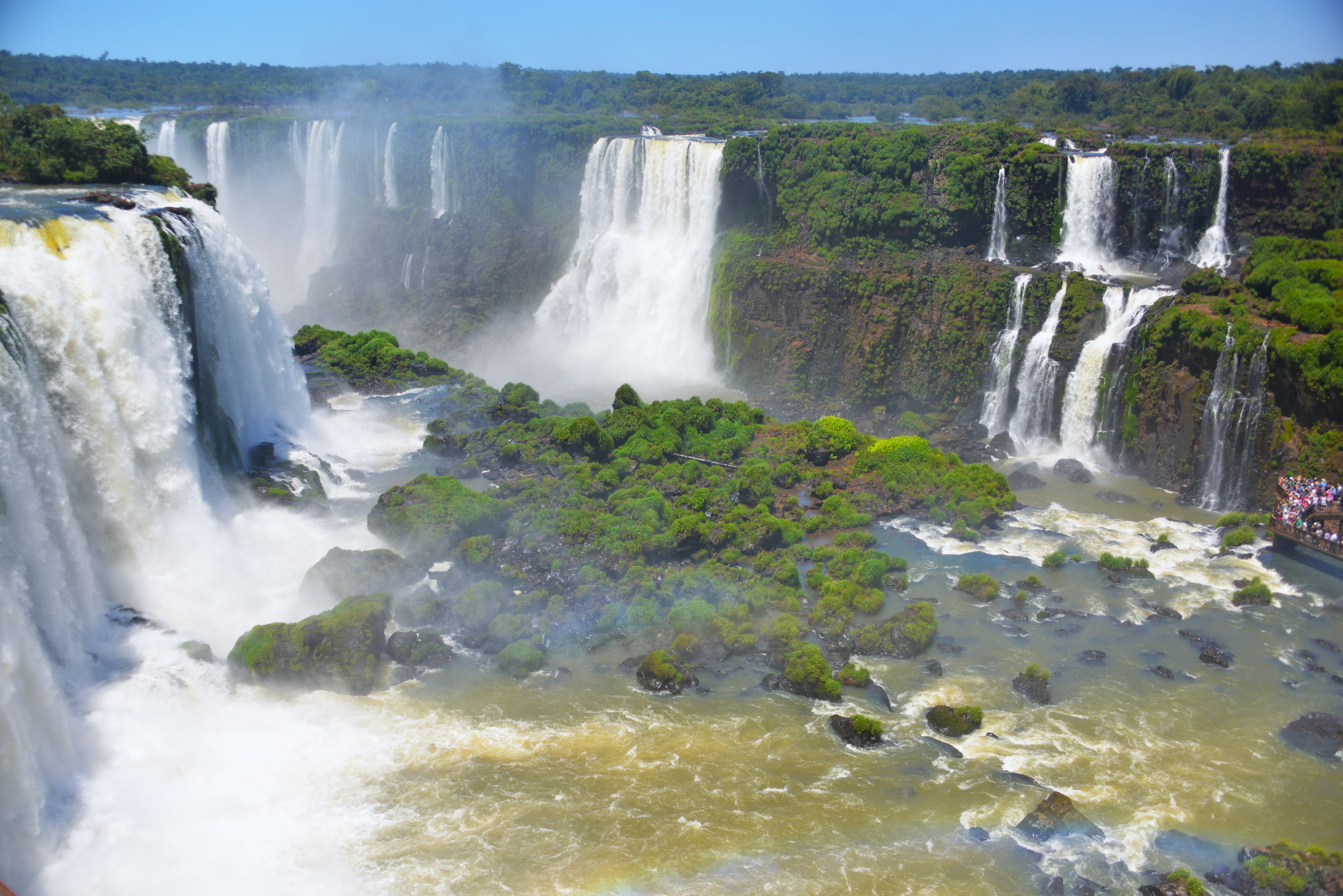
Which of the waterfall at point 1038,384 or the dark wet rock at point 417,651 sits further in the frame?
the waterfall at point 1038,384

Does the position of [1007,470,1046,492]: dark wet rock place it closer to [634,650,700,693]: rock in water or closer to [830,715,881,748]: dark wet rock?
[830,715,881,748]: dark wet rock

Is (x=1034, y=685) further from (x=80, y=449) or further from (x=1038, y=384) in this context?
(x=80, y=449)

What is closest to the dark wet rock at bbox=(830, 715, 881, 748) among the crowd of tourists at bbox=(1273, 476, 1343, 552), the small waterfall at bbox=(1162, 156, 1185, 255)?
the crowd of tourists at bbox=(1273, 476, 1343, 552)

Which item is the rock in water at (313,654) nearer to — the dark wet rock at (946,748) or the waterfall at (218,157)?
the dark wet rock at (946,748)

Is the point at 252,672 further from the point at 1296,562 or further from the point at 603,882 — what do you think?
the point at 1296,562

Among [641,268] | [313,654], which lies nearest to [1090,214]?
[641,268]

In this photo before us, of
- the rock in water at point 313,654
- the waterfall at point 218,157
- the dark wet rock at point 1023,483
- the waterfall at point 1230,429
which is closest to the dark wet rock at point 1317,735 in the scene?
the waterfall at point 1230,429
